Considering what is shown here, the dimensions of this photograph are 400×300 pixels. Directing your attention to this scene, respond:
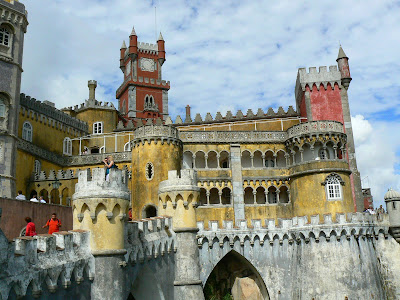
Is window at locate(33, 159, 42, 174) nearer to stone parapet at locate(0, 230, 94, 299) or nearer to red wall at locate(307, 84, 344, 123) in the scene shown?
red wall at locate(307, 84, 344, 123)

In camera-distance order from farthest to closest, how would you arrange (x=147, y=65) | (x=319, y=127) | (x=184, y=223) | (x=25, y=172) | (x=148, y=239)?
1. (x=147, y=65)
2. (x=25, y=172)
3. (x=319, y=127)
4. (x=184, y=223)
5. (x=148, y=239)

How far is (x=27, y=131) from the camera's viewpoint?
42.7m

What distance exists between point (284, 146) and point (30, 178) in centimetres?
2421

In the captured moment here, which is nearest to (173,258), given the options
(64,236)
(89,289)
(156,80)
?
(89,289)

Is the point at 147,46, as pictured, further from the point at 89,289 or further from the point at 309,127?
the point at 89,289

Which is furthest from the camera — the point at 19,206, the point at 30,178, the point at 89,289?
the point at 30,178

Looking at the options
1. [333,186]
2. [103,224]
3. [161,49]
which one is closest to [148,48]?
[161,49]

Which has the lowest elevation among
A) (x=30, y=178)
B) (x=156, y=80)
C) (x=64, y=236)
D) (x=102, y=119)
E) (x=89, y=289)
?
(x=89, y=289)

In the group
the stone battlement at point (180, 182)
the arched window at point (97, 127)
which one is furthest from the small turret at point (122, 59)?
the stone battlement at point (180, 182)

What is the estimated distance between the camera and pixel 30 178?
40.6m

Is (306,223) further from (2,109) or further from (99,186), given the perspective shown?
(2,109)

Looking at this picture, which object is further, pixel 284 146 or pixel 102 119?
pixel 102 119

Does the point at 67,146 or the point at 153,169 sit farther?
the point at 67,146

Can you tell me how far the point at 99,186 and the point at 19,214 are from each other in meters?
10.2
